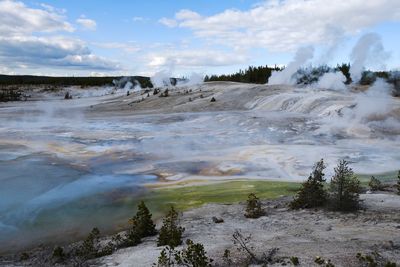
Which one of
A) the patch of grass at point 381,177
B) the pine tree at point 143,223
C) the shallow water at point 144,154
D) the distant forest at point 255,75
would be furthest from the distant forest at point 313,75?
the pine tree at point 143,223

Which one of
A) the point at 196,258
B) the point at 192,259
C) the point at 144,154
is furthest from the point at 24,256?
the point at 144,154

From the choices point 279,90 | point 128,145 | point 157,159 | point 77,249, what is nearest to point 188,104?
point 279,90

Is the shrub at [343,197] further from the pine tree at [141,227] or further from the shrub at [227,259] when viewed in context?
the pine tree at [141,227]

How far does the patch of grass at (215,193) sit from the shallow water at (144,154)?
47cm

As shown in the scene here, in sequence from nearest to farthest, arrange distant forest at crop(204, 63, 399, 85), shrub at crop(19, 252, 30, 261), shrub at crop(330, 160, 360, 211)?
1. shrub at crop(19, 252, 30, 261)
2. shrub at crop(330, 160, 360, 211)
3. distant forest at crop(204, 63, 399, 85)

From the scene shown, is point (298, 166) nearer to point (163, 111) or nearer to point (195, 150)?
point (195, 150)

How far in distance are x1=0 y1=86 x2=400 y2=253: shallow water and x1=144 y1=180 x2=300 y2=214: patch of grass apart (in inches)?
18.4

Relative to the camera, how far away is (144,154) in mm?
12078

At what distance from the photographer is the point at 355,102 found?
16984 mm

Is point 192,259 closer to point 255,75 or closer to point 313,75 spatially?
point 313,75

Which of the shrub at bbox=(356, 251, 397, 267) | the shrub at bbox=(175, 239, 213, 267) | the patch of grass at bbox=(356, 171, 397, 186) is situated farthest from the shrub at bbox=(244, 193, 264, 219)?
the patch of grass at bbox=(356, 171, 397, 186)

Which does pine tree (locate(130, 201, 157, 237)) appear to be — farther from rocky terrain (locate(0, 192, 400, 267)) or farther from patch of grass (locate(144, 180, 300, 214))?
patch of grass (locate(144, 180, 300, 214))

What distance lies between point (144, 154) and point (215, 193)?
12.3 ft

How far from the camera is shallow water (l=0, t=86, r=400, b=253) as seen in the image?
7.93 meters
